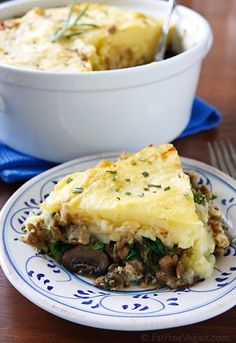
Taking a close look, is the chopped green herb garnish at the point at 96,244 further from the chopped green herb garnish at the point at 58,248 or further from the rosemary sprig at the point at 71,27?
the rosemary sprig at the point at 71,27

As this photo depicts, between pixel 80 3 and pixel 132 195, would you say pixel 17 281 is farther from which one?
pixel 80 3

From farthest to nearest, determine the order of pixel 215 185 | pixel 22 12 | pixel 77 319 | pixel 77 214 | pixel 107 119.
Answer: pixel 22 12 → pixel 107 119 → pixel 215 185 → pixel 77 214 → pixel 77 319

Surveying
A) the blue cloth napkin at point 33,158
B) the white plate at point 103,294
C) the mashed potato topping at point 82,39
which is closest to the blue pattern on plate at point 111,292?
the white plate at point 103,294

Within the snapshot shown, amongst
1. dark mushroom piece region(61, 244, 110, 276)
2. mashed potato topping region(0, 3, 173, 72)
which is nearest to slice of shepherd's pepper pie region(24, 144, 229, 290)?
dark mushroom piece region(61, 244, 110, 276)

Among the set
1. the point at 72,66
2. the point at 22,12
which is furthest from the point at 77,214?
the point at 22,12

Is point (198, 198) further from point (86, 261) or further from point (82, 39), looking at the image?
point (82, 39)

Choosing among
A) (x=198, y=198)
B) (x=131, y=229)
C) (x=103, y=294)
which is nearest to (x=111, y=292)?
(x=103, y=294)

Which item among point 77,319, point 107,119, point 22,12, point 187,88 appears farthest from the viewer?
point 22,12
